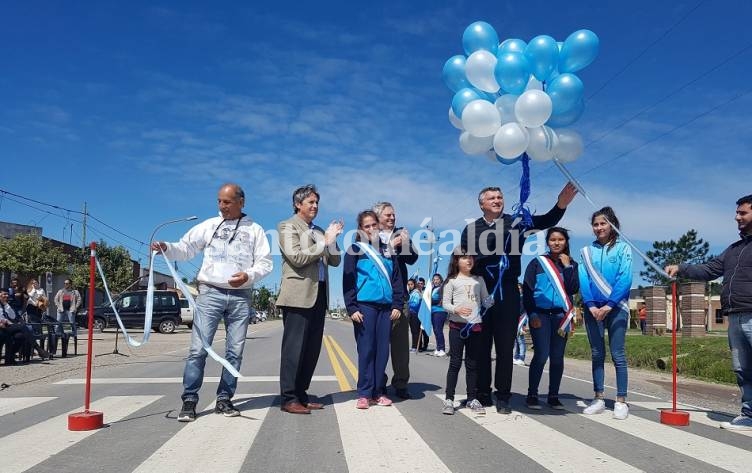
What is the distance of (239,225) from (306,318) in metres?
1.04

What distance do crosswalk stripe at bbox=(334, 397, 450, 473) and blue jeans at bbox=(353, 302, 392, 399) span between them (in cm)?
28

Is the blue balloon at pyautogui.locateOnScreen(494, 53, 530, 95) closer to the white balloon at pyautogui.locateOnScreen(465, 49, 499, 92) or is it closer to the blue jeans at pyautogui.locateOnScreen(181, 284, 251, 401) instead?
the white balloon at pyautogui.locateOnScreen(465, 49, 499, 92)

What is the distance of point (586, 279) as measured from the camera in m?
5.89

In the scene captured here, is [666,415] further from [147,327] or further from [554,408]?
[147,327]

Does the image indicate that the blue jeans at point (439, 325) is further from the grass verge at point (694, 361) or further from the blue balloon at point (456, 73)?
the blue balloon at point (456, 73)

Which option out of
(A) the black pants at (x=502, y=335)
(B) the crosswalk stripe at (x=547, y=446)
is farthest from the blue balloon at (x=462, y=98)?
(B) the crosswalk stripe at (x=547, y=446)

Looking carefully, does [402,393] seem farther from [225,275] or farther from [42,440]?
[42,440]

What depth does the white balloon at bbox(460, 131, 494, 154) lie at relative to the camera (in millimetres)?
5824

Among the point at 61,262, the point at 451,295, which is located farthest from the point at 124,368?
the point at 61,262

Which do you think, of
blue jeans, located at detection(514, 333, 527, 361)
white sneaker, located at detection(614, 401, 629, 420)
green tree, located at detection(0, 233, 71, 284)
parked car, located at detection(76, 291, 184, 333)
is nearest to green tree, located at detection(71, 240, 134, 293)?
green tree, located at detection(0, 233, 71, 284)

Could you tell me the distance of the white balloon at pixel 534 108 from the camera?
5.27 meters

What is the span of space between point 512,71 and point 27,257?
3687 centimetres

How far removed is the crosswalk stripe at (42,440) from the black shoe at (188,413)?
1.92 feet

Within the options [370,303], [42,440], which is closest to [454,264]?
[370,303]
